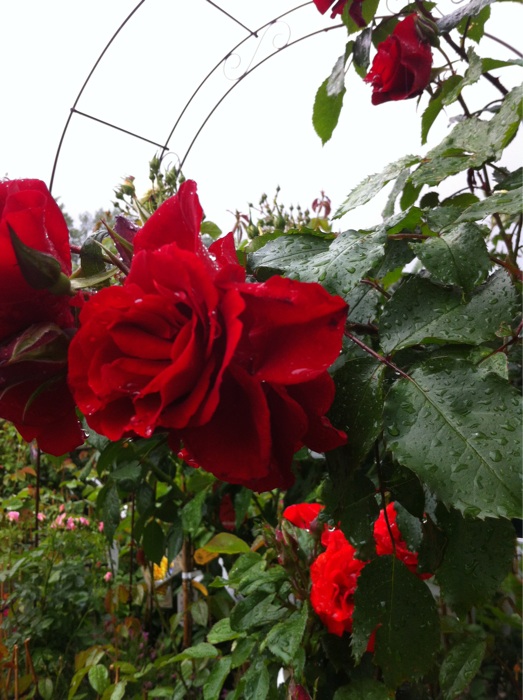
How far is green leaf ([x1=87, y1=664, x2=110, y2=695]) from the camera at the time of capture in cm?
86

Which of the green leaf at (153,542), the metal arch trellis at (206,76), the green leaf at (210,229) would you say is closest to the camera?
the green leaf at (210,229)

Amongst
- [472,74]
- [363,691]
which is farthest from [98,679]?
[472,74]

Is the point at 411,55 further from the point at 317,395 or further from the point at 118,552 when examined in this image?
the point at 118,552

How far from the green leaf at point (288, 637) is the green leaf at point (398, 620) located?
236mm

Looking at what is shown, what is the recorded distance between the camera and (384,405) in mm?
264

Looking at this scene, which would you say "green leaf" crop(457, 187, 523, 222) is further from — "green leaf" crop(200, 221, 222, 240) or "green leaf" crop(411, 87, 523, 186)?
"green leaf" crop(200, 221, 222, 240)

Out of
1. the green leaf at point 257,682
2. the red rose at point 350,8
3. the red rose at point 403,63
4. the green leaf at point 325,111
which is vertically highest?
the red rose at point 350,8

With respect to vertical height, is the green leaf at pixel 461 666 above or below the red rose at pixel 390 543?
below

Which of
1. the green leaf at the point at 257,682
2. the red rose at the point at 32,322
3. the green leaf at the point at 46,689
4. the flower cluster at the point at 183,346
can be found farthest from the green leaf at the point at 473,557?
the green leaf at the point at 46,689

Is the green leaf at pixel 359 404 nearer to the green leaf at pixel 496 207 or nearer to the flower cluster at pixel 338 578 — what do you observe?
the green leaf at pixel 496 207

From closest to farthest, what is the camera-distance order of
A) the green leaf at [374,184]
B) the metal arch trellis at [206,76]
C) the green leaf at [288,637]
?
the green leaf at [374,184] → the green leaf at [288,637] → the metal arch trellis at [206,76]

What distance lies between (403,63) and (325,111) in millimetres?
139

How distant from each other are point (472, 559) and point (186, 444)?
0.19m

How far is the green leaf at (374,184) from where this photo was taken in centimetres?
43
